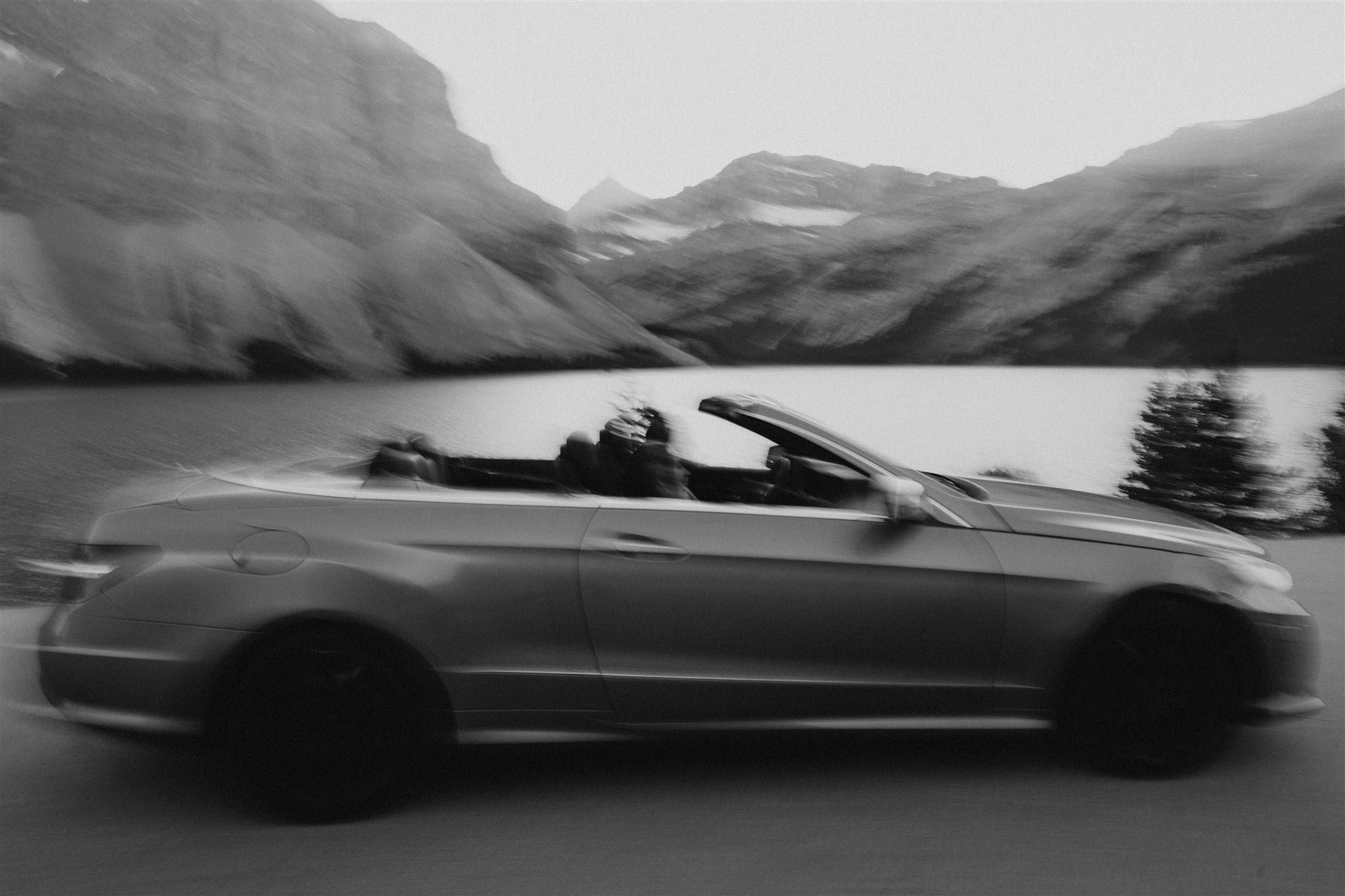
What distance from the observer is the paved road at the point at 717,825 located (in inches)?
110

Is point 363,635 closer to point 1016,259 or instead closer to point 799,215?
point 799,215

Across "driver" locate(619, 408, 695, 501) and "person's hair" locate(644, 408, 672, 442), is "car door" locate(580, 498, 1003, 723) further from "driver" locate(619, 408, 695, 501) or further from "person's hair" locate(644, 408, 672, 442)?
"person's hair" locate(644, 408, 672, 442)

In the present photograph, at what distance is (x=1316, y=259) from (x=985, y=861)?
34.0ft

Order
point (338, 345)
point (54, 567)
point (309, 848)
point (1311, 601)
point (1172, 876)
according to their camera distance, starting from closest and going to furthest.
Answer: point (1172, 876)
point (309, 848)
point (54, 567)
point (1311, 601)
point (338, 345)

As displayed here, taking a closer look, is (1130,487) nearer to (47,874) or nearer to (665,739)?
(665,739)

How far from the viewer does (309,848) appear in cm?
298

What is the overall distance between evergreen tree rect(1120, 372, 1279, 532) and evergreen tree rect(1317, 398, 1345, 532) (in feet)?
1.88

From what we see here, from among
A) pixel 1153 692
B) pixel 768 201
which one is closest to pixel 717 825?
pixel 1153 692

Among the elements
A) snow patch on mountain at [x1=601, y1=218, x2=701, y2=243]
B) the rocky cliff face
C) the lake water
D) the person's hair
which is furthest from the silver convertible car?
snow patch on mountain at [x1=601, y1=218, x2=701, y2=243]

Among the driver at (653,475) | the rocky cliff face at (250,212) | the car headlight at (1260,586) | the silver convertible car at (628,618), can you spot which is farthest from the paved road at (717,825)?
the rocky cliff face at (250,212)

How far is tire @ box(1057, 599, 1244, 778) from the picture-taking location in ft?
11.1

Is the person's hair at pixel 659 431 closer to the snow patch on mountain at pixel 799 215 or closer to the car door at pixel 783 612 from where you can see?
the car door at pixel 783 612

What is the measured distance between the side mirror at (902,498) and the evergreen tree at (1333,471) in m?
8.99

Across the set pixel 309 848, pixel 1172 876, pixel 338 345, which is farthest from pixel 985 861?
pixel 338 345
